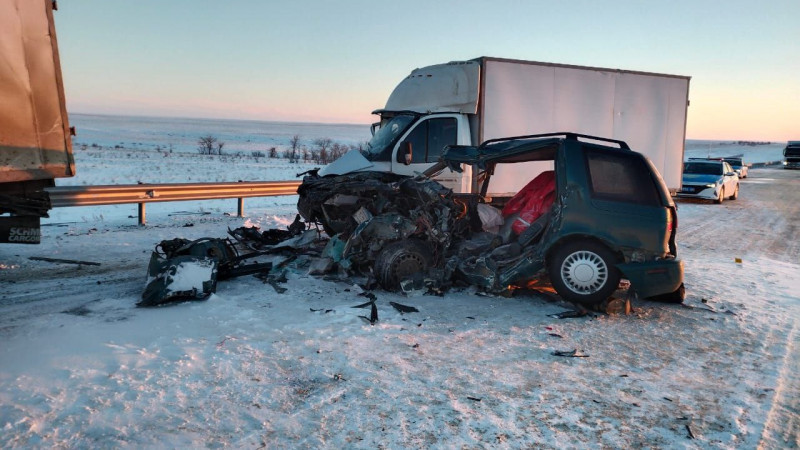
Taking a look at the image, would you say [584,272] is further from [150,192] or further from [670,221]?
[150,192]

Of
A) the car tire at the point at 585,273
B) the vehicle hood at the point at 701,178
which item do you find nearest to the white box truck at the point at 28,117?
the car tire at the point at 585,273

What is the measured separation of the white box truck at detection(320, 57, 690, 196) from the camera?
925 centimetres

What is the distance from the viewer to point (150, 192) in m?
10.6

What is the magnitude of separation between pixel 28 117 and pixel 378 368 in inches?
175

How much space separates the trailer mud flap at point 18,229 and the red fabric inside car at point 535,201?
571cm

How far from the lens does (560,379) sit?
4.22 m

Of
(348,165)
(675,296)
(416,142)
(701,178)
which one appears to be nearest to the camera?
(675,296)

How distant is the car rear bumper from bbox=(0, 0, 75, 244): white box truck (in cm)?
629

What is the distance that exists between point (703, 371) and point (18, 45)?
709 cm

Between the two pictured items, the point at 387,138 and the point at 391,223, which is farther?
Answer: the point at 387,138

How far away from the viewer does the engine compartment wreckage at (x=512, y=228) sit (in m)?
5.91

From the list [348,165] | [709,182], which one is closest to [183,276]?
[348,165]

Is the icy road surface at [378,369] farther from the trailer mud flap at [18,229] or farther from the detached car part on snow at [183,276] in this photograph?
the trailer mud flap at [18,229]

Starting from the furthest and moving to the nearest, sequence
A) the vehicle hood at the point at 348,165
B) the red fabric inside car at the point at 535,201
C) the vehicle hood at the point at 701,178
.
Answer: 1. the vehicle hood at the point at 701,178
2. the vehicle hood at the point at 348,165
3. the red fabric inside car at the point at 535,201
